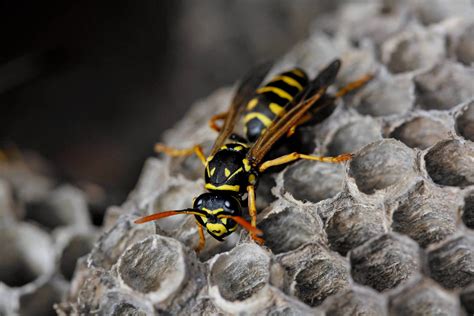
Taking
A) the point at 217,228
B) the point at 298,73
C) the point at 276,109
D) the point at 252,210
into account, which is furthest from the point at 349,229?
the point at 298,73

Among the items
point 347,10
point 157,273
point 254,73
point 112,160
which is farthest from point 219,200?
point 112,160

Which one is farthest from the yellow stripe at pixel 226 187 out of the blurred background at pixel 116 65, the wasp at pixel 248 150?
the blurred background at pixel 116 65

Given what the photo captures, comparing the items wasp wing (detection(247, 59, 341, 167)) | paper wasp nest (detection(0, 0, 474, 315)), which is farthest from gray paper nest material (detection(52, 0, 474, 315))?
wasp wing (detection(247, 59, 341, 167))

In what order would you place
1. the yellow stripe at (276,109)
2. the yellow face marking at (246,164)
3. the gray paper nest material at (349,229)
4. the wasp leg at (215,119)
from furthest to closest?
1. the wasp leg at (215,119)
2. the yellow stripe at (276,109)
3. the yellow face marking at (246,164)
4. the gray paper nest material at (349,229)

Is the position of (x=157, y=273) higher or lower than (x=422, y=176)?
higher

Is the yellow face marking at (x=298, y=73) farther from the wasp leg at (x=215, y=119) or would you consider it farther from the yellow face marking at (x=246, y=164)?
the yellow face marking at (x=246, y=164)

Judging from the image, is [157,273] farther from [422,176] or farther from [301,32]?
[301,32]

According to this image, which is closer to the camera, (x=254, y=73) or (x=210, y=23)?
(x=254, y=73)
